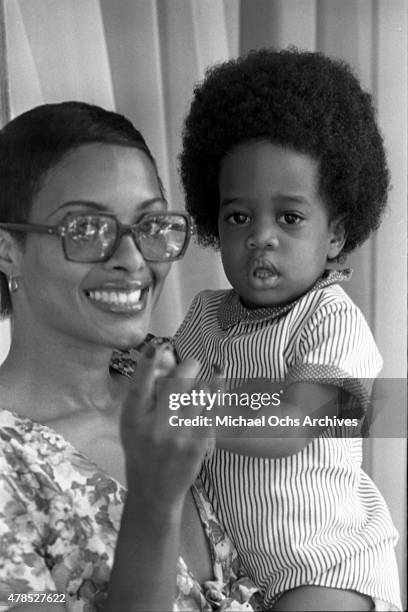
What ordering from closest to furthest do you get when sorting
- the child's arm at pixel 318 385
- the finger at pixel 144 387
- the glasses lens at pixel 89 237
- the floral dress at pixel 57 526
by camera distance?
the finger at pixel 144 387
the floral dress at pixel 57 526
the glasses lens at pixel 89 237
the child's arm at pixel 318 385

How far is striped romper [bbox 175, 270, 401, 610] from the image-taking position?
4.79 feet

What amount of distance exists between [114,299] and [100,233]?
10 centimetres

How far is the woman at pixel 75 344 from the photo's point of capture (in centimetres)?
126

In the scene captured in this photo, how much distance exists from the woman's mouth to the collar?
0.94 ft

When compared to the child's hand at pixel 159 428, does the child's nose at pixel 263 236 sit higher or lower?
higher

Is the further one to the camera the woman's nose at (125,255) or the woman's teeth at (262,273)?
the woman's teeth at (262,273)

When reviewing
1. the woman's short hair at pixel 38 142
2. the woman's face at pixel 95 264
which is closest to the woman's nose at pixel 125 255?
the woman's face at pixel 95 264

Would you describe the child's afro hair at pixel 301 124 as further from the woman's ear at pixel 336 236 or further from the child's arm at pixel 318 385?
the child's arm at pixel 318 385

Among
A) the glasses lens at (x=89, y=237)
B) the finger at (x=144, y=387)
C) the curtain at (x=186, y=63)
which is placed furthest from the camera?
the curtain at (x=186, y=63)

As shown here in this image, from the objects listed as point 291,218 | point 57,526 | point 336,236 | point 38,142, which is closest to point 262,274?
point 291,218

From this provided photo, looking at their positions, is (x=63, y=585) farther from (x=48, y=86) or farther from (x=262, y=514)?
(x=48, y=86)

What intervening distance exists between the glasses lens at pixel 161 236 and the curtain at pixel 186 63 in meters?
0.71

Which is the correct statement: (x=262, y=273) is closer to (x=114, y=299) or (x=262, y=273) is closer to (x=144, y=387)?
(x=114, y=299)

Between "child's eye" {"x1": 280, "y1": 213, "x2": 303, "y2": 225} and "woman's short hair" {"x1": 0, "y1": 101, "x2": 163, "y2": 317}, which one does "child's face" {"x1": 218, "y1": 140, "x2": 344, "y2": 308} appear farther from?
"woman's short hair" {"x1": 0, "y1": 101, "x2": 163, "y2": 317}
